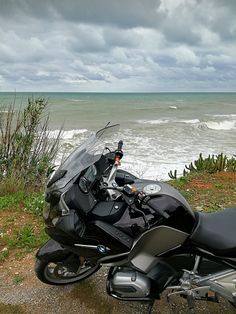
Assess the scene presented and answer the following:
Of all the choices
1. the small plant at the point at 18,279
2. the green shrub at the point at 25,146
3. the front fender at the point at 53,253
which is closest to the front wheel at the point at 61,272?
the front fender at the point at 53,253

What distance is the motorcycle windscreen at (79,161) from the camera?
2424 mm

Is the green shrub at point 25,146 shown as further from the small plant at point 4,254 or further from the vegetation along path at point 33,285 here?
the small plant at point 4,254

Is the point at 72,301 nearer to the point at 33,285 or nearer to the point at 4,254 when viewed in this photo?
the point at 33,285

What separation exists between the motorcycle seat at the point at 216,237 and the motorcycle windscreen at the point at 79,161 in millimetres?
889

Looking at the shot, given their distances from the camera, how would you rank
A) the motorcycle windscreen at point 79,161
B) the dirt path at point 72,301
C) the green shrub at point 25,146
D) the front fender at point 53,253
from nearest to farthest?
the motorcycle windscreen at point 79,161, the front fender at point 53,253, the dirt path at point 72,301, the green shrub at point 25,146

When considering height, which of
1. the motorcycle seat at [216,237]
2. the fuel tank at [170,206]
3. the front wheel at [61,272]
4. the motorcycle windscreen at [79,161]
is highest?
the motorcycle windscreen at [79,161]

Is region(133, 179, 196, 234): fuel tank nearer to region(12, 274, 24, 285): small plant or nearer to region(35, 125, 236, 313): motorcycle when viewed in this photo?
region(35, 125, 236, 313): motorcycle

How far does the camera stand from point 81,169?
7.89ft

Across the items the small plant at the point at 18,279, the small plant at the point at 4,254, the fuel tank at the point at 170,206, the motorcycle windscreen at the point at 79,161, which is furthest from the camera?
the small plant at the point at 4,254

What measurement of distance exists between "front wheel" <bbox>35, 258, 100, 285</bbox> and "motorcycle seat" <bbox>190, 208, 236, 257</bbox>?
3.50 feet

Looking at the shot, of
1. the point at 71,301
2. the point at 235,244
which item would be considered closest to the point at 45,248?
the point at 71,301

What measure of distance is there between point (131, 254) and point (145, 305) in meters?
0.88

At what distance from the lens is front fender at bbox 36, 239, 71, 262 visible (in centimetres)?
288

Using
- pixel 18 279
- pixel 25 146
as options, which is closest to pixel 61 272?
pixel 18 279
